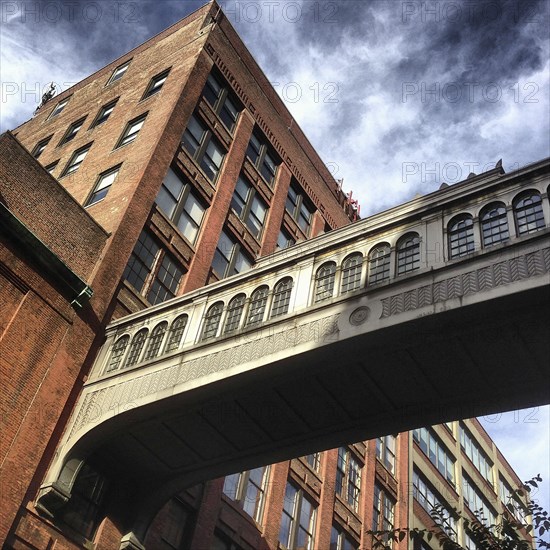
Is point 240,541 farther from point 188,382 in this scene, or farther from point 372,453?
point 372,453

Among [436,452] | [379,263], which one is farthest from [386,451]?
[379,263]

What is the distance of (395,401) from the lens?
1443 cm

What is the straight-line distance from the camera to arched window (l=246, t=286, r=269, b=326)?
15.5 m

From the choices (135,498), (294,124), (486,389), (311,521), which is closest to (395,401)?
(486,389)

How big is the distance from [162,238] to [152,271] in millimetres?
1310

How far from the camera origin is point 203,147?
1081 inches

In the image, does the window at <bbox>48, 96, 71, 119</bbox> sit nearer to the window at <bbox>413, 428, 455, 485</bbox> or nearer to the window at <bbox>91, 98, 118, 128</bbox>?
the window at <bbox>91, 98, 118, 128</bbox>

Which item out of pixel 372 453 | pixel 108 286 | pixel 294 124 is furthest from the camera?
pixel 294 124

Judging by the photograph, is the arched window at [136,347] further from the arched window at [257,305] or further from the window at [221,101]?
the window at [221,101]

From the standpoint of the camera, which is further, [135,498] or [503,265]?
[135,498]

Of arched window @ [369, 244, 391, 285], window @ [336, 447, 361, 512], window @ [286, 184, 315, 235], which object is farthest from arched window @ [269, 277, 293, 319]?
window @ [286, 184, 315, 235]

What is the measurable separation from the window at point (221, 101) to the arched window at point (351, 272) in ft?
53.3

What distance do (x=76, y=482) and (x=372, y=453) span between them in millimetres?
18725

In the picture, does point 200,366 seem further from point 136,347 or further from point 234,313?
point 136,347
